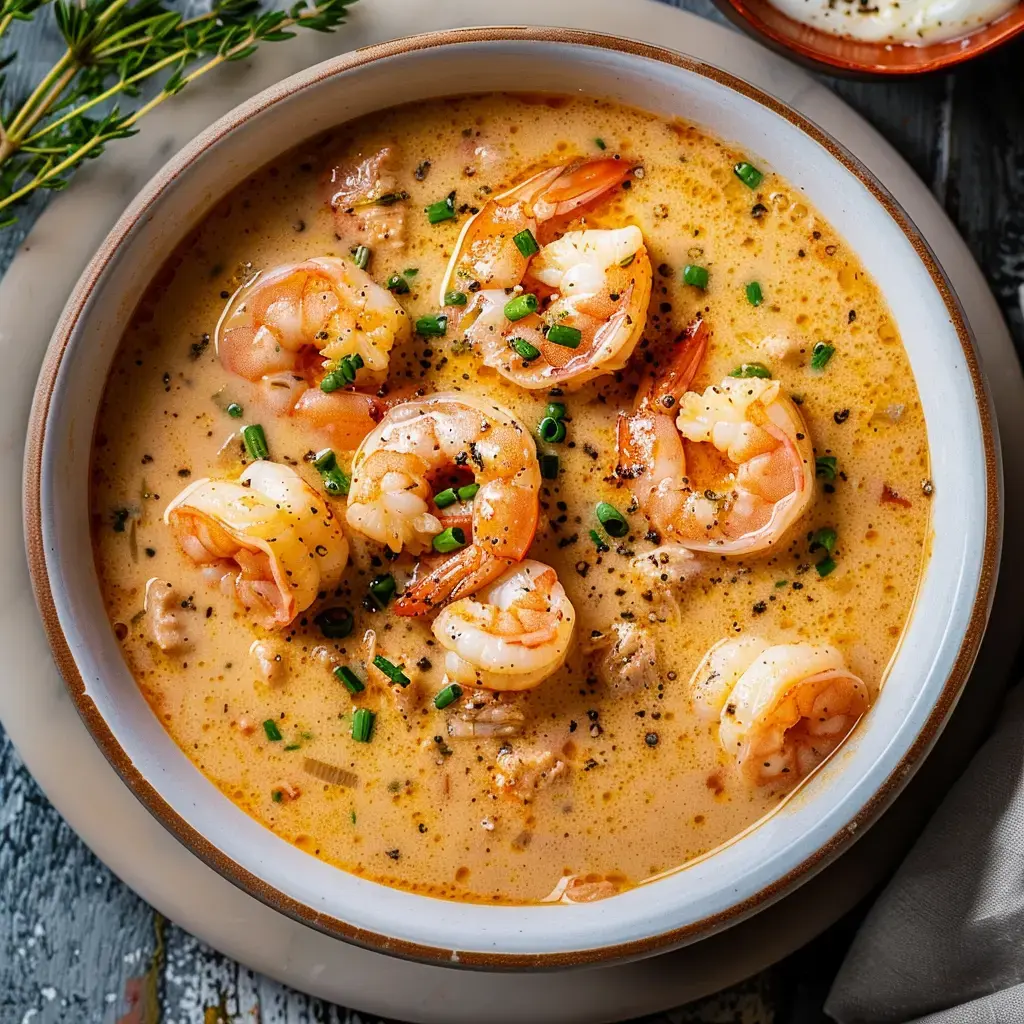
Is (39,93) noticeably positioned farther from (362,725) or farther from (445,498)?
(362,725)

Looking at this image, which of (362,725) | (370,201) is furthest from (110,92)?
(362,725)

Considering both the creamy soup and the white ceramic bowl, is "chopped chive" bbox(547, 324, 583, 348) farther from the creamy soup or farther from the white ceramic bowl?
the white ceramic bowl

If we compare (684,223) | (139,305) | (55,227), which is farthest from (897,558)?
(55,227)

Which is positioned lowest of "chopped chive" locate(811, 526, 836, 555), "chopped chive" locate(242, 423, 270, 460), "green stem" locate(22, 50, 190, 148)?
"chopped chive" locate(811, 526, 836, 555)

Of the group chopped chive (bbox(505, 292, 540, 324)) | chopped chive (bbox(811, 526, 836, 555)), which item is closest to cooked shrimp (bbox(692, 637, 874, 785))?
chopped chive (bbox(811, 526, 836, 555))

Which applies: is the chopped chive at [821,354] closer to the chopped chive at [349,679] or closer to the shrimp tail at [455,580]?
the shrimp tail at [455,580]

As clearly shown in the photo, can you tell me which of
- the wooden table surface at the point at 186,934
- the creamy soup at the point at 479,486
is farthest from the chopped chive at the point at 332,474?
the wooden table surface at the point at 186,934

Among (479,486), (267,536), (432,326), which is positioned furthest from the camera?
(432,326)
